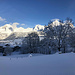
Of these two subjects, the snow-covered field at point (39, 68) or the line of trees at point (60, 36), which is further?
the line of trees at point (60, 36)

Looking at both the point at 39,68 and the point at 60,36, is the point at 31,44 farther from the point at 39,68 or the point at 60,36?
the point at 39,68

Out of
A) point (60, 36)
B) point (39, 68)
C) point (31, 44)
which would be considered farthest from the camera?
point (31, 44)

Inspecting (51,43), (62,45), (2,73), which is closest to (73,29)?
(62,45)

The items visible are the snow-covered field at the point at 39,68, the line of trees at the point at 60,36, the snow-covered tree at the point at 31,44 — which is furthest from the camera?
the snow-covered tree at the point at 31,44

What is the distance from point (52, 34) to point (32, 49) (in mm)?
10484

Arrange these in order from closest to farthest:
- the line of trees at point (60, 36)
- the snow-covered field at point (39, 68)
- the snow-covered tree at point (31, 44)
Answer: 1. the snow-covered field at point (39, 68)
2. the line of trees at point (60, 36)
3. the snow-covered tree at point (31, 44)

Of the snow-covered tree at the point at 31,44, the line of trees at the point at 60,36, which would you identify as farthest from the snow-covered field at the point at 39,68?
the snow-covered tree at the point at 31,44

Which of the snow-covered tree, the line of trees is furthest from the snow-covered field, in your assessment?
the snow-covered tree

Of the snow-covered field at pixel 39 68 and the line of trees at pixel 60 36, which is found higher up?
the line of trees at pixel 60 36

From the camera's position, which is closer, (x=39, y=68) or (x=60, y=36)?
(x=39, y=68)

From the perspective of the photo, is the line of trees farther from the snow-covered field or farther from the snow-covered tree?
the snow-covered field

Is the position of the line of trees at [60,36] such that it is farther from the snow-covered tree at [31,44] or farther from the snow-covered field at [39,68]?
the snow-covered field at [39,68]

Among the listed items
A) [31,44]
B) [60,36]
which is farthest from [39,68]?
[31,44]

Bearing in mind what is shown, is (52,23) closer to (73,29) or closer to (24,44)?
(73,29)
